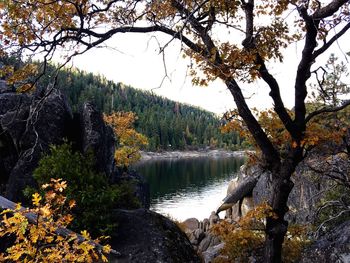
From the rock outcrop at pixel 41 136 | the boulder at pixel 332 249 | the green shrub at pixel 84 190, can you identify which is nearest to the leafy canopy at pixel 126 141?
the rock outcrop at pixel 41 136

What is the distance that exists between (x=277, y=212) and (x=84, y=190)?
5486 mm

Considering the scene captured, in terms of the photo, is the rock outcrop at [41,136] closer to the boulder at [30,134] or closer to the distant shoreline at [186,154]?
the boulder at [30,134]

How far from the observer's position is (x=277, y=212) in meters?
9.63

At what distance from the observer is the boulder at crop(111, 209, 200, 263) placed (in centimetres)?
1079

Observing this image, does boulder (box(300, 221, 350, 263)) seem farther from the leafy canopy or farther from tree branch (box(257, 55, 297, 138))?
the leafy canopy

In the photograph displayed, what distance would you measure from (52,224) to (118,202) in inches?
327

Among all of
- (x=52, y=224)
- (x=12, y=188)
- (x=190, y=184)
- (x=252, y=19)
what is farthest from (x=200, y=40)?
(x=190, y=184)

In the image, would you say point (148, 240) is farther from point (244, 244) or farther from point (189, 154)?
point (189, 154)

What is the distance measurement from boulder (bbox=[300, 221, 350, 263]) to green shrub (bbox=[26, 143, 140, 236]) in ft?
17.9

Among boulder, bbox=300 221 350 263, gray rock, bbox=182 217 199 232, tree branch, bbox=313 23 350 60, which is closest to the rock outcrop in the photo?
boulder, bbox=300 221 350 263

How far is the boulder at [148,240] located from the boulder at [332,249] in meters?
3.34

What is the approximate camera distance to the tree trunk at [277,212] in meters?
9.46

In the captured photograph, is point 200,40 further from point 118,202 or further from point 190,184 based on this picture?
point 190,184

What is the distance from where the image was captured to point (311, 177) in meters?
19.3
